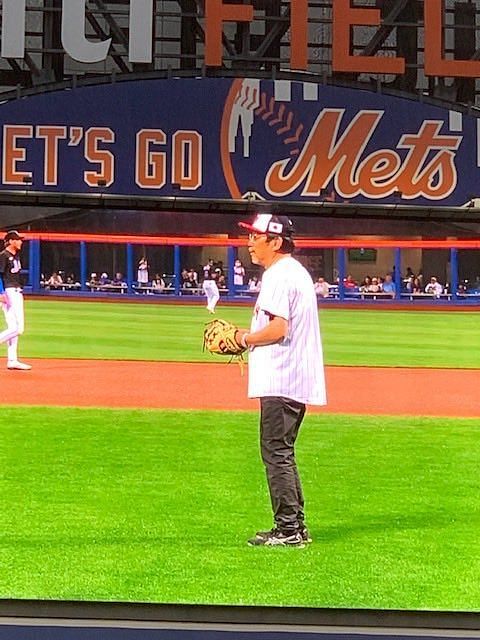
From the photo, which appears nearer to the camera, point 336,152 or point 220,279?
point 336,152

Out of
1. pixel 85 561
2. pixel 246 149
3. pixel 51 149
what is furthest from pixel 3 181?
pixel 85 561

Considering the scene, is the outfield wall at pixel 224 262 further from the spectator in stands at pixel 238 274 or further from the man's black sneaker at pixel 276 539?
the man's black sneaker at pixel 276 539

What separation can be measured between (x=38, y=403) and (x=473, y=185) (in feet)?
5.73

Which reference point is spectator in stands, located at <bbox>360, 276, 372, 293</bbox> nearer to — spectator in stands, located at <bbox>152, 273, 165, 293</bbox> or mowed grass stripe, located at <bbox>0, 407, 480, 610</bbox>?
mowed grass stripe, located at <bbox>0, 407, 480, 610</bbox>

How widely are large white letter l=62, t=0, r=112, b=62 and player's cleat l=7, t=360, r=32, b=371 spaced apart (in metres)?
1.11

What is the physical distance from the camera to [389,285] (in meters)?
4.02

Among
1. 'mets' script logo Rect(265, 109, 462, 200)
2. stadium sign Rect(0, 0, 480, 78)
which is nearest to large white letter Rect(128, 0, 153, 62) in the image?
stadium sign Rect(0, 0, 480, 78)

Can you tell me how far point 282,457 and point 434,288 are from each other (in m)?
0.83

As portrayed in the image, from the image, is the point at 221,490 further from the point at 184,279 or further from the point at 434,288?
the point at 434,288

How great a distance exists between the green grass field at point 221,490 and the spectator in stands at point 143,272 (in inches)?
3.6

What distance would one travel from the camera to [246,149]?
3.94 m

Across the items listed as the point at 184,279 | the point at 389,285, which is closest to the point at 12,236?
the point at 184,279

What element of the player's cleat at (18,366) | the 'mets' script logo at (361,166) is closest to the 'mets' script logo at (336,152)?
the 'mets' script logo at (361,166)

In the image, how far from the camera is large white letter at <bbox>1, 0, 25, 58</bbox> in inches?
152
